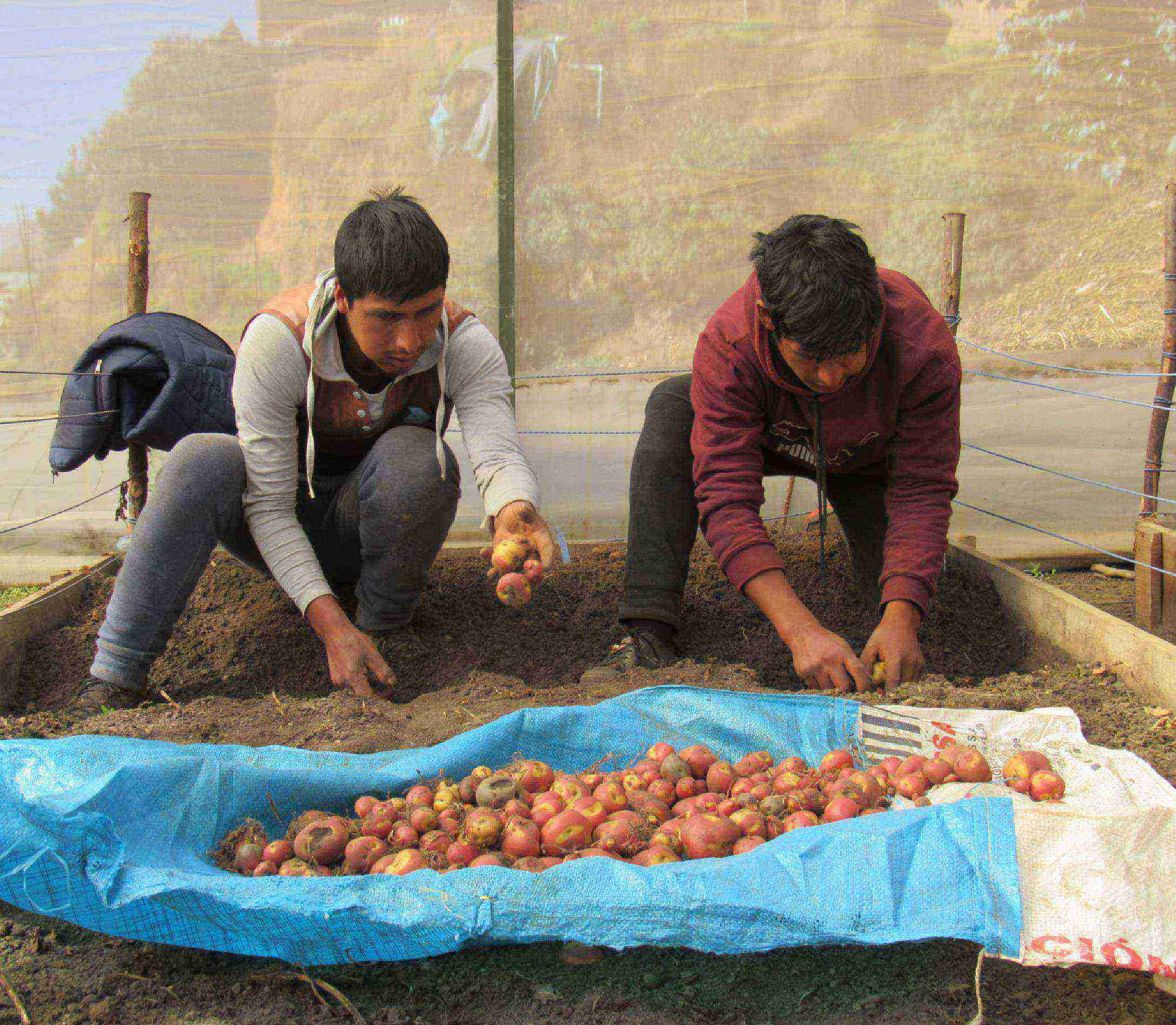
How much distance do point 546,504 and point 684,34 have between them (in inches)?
86.8

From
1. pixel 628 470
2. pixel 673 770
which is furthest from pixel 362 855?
pixel 628 470

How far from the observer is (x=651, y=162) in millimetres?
4434

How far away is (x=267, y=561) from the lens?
267 cm

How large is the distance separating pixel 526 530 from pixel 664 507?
20.4 inches

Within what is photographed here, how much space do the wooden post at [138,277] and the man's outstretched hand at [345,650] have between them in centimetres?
154

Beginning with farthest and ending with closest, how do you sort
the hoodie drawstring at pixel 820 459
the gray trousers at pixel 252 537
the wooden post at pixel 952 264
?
the wooden post at pixel 952 264, the hoodie drawstring at pixel 820 459, the gray trousers at pixel 252 537

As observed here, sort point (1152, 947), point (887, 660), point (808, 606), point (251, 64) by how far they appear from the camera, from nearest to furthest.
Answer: point (1152, 947) → point (887, 660) → point (808, 606) → point (251, 64)

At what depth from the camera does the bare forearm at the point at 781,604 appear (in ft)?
8.21

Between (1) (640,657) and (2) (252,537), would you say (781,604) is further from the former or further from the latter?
(2) (252,537)

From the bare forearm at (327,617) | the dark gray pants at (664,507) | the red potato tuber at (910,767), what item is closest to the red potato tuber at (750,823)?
Result: the red potato tuber at (910,767)

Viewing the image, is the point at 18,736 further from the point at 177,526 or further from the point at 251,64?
the point at 251,64

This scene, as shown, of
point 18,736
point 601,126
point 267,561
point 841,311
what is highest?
point 601,126

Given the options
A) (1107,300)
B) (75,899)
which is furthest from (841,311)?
(1107,300)

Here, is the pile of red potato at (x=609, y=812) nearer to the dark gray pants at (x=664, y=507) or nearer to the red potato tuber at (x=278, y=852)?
the red potato tuber at (x=278, y=852)
